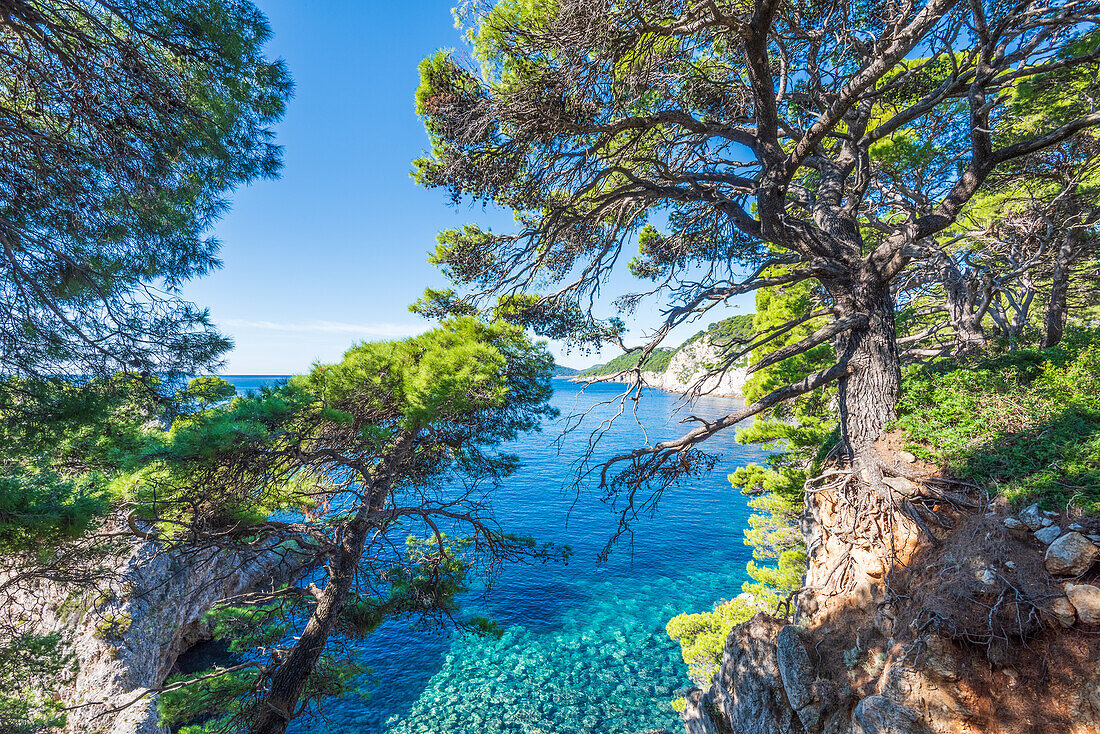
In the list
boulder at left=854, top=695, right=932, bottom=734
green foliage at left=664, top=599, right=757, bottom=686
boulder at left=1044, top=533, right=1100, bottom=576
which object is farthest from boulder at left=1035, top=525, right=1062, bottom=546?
green foliage at left=664, top=599, right=757, bottom=686

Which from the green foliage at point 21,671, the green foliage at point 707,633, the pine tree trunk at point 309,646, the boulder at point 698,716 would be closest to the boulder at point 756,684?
the boulder at point 698,716

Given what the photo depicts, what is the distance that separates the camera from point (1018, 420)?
15.0ft

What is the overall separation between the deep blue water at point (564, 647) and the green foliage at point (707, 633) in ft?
5.03

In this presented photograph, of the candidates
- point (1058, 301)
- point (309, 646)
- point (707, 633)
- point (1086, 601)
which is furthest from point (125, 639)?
point (1058, 301)

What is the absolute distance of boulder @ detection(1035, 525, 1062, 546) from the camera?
319 cm

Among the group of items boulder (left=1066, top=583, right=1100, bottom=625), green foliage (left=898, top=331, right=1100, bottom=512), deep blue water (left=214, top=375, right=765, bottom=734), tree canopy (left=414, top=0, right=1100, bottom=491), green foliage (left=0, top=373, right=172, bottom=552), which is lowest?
deep blue water (left=214, top=375, right=765, bottom=734)

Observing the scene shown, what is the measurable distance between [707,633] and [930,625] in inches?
388

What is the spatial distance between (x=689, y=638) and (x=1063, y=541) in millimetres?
11453

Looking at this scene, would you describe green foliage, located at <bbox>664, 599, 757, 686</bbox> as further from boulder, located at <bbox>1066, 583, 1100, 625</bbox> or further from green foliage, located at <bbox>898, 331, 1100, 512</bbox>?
boulder, located at <bbox>1066, 583, 1100, 625</bbox>

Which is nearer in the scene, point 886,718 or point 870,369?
point 886,718

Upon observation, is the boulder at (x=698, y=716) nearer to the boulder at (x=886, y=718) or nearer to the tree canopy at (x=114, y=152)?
the boulder at (x=886, y=718)

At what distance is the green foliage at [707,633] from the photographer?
10867mm

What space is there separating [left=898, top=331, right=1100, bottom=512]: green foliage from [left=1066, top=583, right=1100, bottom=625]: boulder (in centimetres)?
79

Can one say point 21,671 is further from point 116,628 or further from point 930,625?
point 930,625
